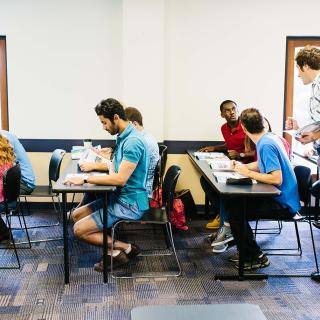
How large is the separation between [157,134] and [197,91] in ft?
2.02

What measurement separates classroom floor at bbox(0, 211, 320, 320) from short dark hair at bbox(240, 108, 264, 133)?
104 cm

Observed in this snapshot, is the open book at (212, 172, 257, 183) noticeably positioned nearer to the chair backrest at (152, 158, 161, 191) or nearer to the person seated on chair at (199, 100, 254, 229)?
the chair backrest at (152, 158, 161, 191)

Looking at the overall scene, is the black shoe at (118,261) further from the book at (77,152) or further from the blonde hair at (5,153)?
the book at (77,152)

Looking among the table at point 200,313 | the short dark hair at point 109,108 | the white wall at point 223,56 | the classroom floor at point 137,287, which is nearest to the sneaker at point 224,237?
the classroom floor at point 137,287

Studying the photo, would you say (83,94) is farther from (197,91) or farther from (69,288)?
(69,288)

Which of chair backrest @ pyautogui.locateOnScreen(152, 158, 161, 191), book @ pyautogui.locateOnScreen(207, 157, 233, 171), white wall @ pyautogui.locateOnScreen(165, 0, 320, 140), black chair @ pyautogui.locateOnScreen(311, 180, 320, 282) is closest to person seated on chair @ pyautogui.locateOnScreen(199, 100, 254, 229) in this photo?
white wall @ pyautogui.locateOnScreen(165, 0, 320, 140)

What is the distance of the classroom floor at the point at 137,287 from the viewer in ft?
10.5

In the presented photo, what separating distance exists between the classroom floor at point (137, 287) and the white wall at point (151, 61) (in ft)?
5.10

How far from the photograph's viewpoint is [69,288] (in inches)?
138

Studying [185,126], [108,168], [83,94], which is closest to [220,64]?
[185,126]

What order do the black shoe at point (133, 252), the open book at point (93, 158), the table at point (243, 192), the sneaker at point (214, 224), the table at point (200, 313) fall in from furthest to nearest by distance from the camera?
the sneaker at point (214, 224), the open book at point (93, 158), the black shoe at point (133, 252), the table at point (243, 192), the table at point (200, 313)

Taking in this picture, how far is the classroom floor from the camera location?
320cm

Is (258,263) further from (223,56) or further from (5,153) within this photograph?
(223,56)

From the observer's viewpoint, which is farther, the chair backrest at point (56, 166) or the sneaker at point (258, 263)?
the chair backrest at point (56, 166)
